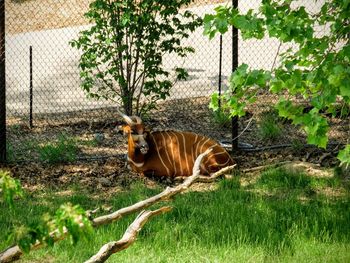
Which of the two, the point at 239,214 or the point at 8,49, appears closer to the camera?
the point at 239,214

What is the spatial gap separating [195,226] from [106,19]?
150 inches

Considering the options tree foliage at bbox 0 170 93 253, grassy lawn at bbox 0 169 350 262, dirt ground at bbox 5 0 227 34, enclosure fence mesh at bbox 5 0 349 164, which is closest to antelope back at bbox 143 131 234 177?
grassy lawn at bbox 0 169 350 262

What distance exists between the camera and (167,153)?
782cm

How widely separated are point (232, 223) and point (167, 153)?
2.20 m

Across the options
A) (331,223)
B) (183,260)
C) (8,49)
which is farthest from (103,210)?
(8,49)

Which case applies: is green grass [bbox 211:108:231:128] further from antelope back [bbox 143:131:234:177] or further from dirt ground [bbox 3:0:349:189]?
antelope back [bbox 143:131:234:177]

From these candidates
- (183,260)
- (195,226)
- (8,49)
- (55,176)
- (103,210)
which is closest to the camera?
(183,260)

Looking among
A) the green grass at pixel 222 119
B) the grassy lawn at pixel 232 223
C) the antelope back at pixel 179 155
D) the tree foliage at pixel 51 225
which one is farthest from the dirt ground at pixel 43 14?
the tree foliage at pixel 51 225

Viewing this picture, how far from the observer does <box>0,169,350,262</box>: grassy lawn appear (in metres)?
5.14

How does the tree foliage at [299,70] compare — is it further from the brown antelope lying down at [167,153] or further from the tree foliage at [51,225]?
the brown antelope lying down at [167,153]

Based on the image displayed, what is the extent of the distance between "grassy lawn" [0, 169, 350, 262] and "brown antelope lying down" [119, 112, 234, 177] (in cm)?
61

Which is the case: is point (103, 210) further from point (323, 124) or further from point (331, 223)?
point (323, 124)

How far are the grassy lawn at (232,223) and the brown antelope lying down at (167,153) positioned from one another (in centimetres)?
61

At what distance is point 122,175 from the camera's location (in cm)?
778
